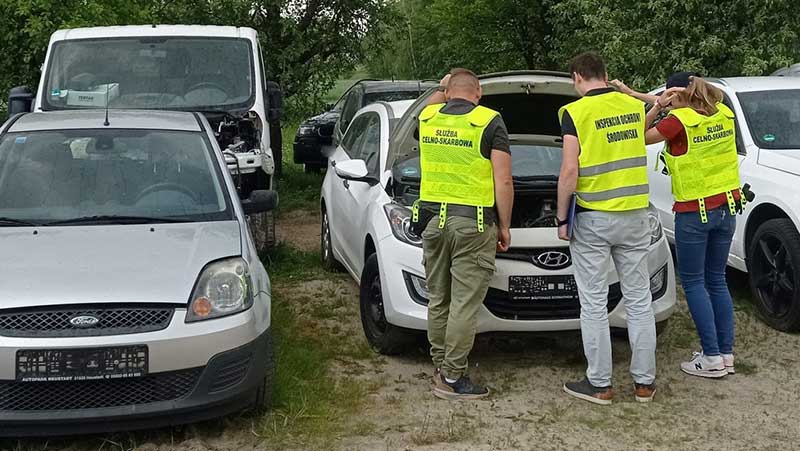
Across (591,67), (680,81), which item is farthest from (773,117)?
(591,67)

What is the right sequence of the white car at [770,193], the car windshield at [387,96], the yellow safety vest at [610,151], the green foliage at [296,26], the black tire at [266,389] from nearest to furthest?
the black tire at [266,389]
the yellow safety vest at [610,151]
the white car at [770,193]
the car windshield at [387,96]
the green foliage at [296,26]

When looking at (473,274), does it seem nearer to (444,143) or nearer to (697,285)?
(444,143)

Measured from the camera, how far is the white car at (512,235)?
204 inches

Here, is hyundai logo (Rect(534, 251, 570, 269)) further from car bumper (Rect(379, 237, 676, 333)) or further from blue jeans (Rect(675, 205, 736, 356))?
blue jeans (Rect(675, 205, 736, 356))

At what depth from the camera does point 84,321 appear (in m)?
3.99

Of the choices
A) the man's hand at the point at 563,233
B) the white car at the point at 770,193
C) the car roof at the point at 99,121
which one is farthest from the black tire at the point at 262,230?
the white car at the point at 770,193

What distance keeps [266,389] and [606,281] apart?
6.23 feet

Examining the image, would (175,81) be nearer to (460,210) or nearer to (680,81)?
(460,210)

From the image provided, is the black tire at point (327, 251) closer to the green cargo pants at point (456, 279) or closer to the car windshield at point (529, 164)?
the car windshield at point (529, 164)

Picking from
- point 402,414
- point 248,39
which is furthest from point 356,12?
point 402,414

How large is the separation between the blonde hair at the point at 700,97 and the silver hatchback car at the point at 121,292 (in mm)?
2579

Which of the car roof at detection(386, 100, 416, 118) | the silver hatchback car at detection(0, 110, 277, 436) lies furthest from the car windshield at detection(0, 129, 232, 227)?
the car roof at detection(386, 100, 416, 118)

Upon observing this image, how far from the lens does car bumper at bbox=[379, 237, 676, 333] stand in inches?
204

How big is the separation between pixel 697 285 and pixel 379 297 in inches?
75.5
